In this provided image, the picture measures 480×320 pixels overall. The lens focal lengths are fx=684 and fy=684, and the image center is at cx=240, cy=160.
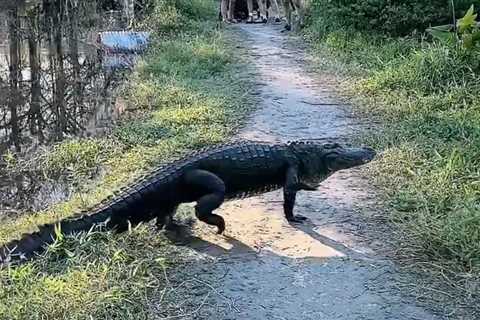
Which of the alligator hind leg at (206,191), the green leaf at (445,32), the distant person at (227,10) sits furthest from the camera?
the distant person at (227,10)

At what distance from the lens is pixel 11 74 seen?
37.0ft

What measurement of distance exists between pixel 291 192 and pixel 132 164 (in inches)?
75.6

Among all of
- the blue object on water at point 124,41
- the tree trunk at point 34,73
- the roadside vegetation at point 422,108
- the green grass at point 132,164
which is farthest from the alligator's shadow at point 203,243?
the blue object on water at point 124,41

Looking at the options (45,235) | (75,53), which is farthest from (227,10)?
(45,235)

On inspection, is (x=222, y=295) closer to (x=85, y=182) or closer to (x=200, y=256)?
(x=200, y=256)

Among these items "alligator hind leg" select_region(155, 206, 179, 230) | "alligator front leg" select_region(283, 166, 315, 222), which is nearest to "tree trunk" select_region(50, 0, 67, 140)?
"alligator hind leg" select_region(155, 206, 179, 230)

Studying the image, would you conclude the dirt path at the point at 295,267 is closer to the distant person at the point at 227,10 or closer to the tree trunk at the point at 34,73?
the tree trunk at the point at 34,73

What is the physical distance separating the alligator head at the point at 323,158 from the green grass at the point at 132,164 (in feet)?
3.92

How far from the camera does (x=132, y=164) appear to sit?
6.14 metres

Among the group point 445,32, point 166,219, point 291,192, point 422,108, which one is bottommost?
point 166,219

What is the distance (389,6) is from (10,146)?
604cm

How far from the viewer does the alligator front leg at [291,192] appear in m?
4.75

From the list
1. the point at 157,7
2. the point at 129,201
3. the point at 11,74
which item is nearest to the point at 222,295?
the point at 129,201

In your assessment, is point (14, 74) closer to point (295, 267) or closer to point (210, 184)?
point (210, 184)
